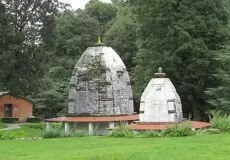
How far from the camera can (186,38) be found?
1460 inches

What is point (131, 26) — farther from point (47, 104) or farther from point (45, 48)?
point (45, 48)

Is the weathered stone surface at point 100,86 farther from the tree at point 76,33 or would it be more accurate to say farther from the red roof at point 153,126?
the tree at point 76,33

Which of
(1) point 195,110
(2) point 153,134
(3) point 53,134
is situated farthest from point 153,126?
(1) point 195,110

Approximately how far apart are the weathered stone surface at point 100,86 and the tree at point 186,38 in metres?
4.07

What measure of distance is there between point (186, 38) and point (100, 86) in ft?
24.4

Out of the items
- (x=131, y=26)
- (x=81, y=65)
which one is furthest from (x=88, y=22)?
(x=81, y=65)

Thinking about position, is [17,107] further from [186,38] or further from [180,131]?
[180,131]

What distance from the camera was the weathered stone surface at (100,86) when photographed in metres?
34.9

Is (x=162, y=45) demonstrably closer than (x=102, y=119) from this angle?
No

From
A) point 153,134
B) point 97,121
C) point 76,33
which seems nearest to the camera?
point 153,134

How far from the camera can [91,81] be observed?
35438 millimetres

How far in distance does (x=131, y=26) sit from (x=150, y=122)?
103 ft

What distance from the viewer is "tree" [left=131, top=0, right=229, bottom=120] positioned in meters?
37.4

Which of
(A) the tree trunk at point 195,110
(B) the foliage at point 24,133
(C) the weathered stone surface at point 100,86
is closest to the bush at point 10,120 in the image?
(B) the foliage at point 24,133
